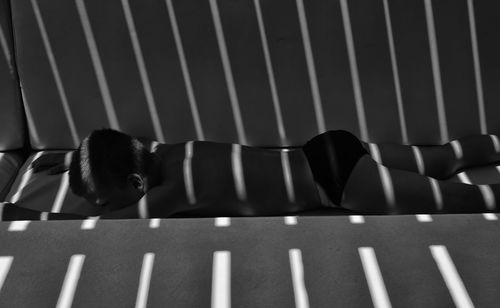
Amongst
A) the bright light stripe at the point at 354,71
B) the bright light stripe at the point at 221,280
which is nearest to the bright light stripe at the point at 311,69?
the bright light stripe at the point at 354,71

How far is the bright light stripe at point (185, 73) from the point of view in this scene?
1596mm

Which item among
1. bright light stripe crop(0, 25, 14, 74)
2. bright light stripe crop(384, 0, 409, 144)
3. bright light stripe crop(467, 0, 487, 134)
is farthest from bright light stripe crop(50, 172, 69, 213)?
bright light stripe crop(467, 0, 487, 134)

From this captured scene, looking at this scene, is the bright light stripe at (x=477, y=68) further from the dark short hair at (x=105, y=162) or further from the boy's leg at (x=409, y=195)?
the dark short hair at (x=105, y=162)

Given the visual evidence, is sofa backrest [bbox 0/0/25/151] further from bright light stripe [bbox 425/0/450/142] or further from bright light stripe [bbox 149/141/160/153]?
bright light stripe [bbox 425/0/450/142]

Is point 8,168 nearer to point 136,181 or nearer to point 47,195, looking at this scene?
point 47,195

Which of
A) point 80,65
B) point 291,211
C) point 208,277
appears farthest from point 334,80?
point 208,277

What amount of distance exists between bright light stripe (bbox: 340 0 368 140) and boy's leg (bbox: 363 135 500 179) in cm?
11

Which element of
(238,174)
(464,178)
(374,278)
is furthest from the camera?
(464,178)

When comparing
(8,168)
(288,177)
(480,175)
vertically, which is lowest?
(480,175)

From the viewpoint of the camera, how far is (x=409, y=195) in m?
1.34

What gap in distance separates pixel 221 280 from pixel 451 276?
0.31 metres

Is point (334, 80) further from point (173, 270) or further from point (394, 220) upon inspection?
point (173, 270)

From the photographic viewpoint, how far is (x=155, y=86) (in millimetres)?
1654

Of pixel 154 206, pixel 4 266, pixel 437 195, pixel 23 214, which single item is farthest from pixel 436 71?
pixel 4 266
